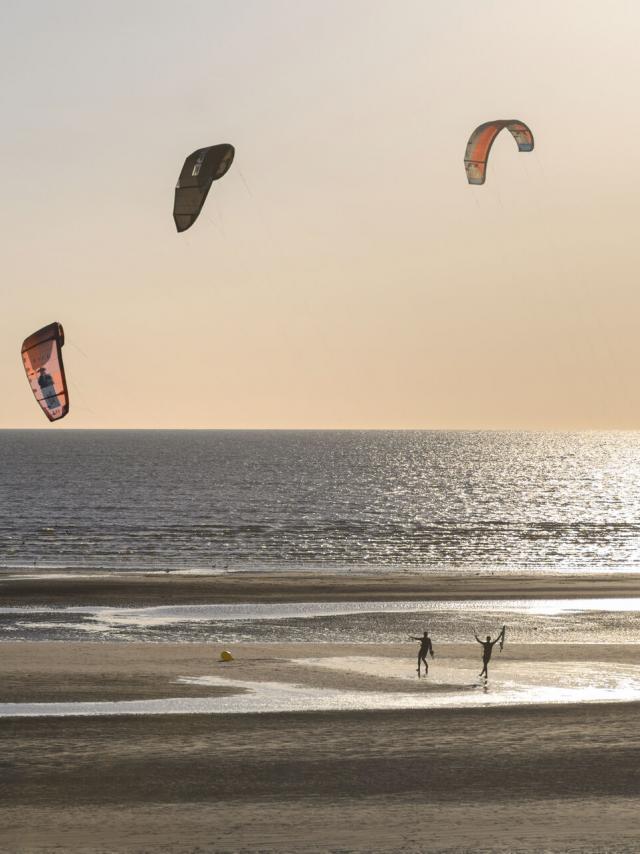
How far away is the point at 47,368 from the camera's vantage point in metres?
32.8

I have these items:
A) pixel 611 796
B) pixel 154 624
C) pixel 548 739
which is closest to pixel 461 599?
pixel 154 624

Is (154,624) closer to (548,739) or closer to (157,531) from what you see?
(548,739)

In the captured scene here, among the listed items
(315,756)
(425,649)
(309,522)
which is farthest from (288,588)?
(309,522)

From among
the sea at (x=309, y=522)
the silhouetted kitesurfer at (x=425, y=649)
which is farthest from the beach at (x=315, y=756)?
the sea at (x=309, y=522)

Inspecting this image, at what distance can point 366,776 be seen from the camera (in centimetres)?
2012

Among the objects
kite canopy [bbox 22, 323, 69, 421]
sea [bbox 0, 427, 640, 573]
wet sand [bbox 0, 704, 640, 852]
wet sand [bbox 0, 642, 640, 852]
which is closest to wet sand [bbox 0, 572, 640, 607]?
sea [bbox 0, 427, 640, 573]

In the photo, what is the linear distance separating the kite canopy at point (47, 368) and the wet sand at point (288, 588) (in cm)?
1049

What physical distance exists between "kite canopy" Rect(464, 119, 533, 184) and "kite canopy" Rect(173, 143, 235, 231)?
401 inches

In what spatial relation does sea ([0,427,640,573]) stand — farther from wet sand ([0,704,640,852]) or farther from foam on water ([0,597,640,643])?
wet sand ([0,704,640,852])

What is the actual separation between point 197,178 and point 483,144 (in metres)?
12.0

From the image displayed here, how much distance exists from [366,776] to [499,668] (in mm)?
10244

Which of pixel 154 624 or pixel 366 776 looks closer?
pixel 366 776

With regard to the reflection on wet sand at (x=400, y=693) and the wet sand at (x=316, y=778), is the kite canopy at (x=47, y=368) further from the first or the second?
the reflection on wet sand at (x=400, y=693)

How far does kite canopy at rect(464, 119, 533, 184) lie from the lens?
4006cm
